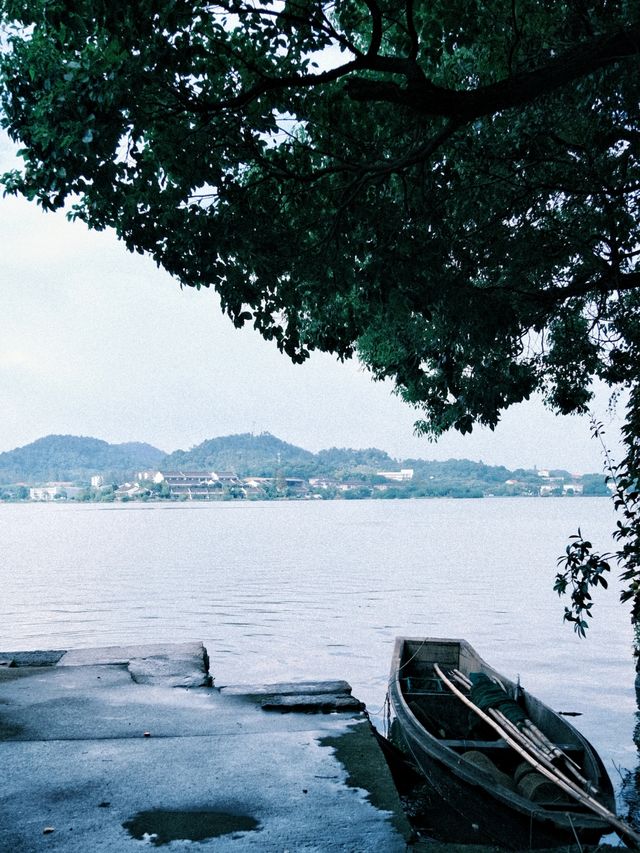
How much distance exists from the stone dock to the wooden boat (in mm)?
1005

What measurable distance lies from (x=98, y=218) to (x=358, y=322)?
142 inches

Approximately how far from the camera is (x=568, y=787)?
603 centimetres

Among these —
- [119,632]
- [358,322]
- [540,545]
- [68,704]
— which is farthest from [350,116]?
[540,545]

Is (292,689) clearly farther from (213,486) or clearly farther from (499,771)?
(213,486)

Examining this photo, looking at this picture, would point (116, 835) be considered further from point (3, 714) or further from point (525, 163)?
point (525, 163)

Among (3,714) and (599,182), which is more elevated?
(599,182)

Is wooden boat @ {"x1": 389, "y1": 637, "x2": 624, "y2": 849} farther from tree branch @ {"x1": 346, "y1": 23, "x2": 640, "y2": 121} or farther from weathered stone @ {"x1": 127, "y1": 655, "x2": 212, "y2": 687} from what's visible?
tree branch @ {"x1": 346, "y1": 23, "x2": 640, "y2": 121}

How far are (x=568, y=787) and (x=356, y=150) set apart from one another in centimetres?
577

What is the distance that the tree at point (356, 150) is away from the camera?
5.57 m

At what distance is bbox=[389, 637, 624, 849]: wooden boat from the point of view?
5641mm

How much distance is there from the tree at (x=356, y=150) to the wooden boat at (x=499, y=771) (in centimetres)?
309

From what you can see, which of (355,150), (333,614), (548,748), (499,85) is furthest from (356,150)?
(333,614)

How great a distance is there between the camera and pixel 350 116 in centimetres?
740

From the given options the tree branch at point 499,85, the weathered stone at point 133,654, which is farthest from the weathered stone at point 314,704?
the tree branch at point 499,85
